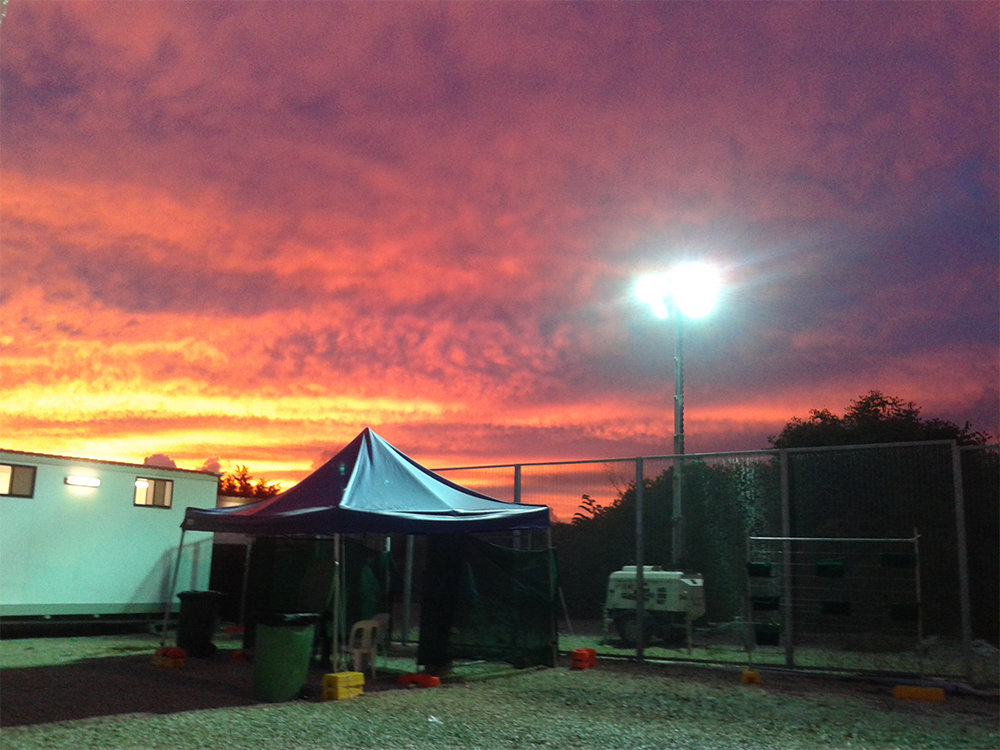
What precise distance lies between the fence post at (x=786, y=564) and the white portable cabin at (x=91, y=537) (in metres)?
11.9

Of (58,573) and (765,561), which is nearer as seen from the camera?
(765,561)

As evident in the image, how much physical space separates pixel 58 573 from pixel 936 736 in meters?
14.2

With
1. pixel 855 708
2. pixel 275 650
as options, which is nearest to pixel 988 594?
pixel 855 708

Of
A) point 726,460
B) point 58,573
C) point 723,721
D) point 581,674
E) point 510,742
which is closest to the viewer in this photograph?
point 510,742

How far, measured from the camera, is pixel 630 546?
1386 cm

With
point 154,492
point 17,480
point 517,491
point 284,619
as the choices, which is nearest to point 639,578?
point 517,491

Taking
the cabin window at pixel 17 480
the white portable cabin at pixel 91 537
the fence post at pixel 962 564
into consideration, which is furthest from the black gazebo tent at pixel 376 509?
the fence post at pixel 962 564

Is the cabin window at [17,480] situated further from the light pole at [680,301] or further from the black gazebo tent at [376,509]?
the light pole at [680,301]

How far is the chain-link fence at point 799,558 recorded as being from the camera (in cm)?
1084

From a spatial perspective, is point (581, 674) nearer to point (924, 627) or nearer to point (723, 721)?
point (723, 721)

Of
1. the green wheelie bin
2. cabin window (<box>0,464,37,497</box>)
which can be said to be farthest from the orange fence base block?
cabin window (<box>0,464,37,497</box>)

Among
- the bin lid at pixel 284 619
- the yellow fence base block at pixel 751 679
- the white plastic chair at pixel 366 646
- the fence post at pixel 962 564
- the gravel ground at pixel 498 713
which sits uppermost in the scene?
the fence post at pixel 962 564

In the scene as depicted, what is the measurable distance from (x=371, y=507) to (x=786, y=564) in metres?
5.56

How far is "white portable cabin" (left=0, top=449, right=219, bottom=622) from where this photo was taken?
50.6ft
